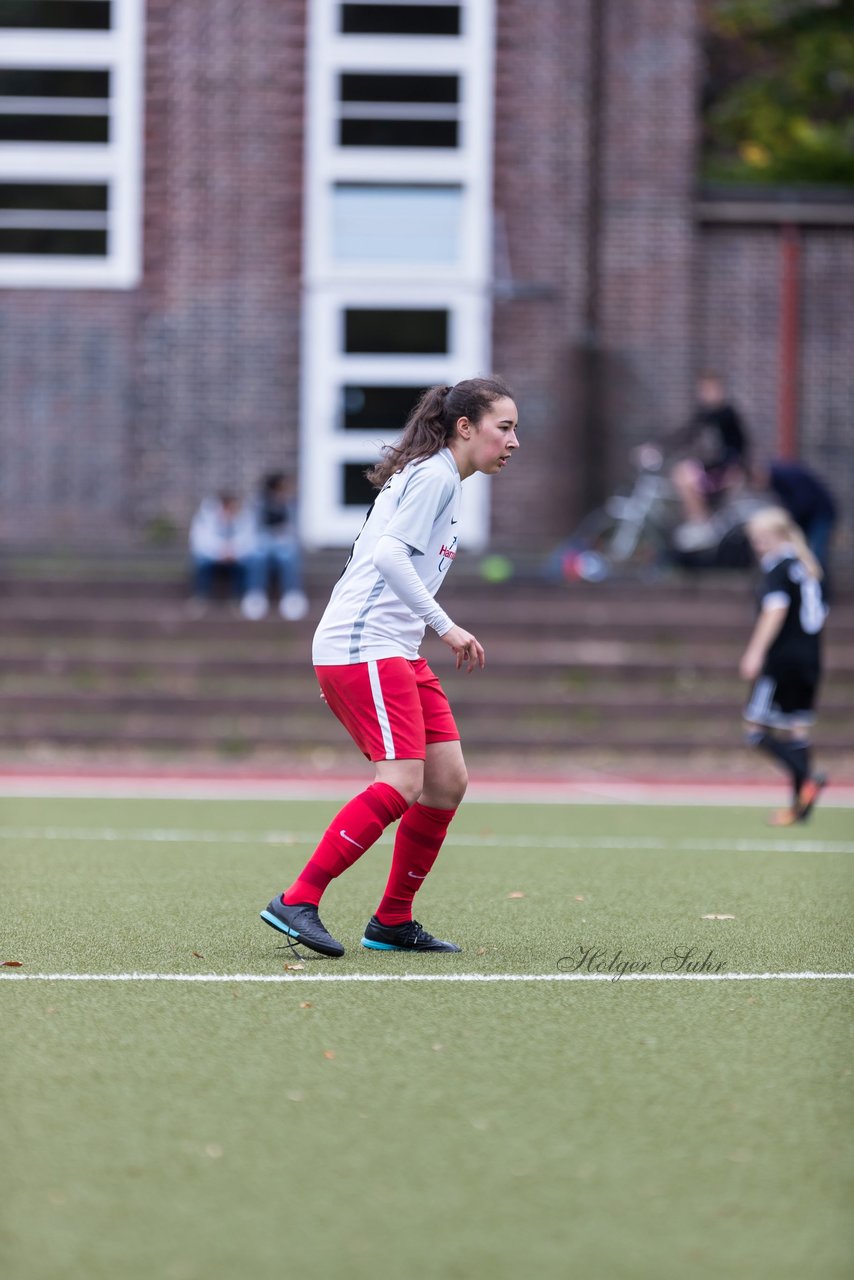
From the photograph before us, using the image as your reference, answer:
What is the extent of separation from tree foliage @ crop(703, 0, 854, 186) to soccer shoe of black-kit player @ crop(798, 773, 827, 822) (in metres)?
16.7

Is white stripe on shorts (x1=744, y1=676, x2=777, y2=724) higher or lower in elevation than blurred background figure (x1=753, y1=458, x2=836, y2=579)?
lower

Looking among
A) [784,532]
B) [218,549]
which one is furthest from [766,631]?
[218,549]

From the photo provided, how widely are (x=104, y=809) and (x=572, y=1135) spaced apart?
7.81 m

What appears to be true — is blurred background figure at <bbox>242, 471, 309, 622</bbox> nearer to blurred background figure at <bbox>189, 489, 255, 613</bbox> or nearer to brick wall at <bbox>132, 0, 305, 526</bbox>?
blurred background figure at <bbox>189, 489, 255, 613</bbox>

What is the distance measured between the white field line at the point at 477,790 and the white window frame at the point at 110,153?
24.7 ft

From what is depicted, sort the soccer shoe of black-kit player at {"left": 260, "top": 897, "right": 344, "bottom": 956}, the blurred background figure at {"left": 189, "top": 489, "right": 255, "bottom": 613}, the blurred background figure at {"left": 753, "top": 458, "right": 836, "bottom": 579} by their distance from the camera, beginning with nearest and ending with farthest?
the soccer shoe of black-kit player at {"left": 260, "top": 897, "right": 344, "bottom": 956}
the blurred background figure at {"left": 753, "top": 458, "right": 836, "bottom": 579}
the blurred background figure at {"left": 189, "top": 489, "right": 255, "bottom": 613}

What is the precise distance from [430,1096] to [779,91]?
1048 inches

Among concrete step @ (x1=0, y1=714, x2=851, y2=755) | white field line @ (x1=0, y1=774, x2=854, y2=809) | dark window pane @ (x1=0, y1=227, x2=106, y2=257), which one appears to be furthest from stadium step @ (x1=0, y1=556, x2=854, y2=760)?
dark window pane @ (x1=0, y1=227, x2=106, y2=257)

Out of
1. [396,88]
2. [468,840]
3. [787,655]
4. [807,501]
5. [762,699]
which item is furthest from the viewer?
Answer: [396,88]

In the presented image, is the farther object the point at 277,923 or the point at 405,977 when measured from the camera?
the point at 277,923

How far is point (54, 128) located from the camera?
19562 millimetres

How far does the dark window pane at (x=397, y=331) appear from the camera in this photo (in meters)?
19.8

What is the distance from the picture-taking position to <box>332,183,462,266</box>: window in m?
19.5

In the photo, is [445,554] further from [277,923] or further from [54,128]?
[54,128]
